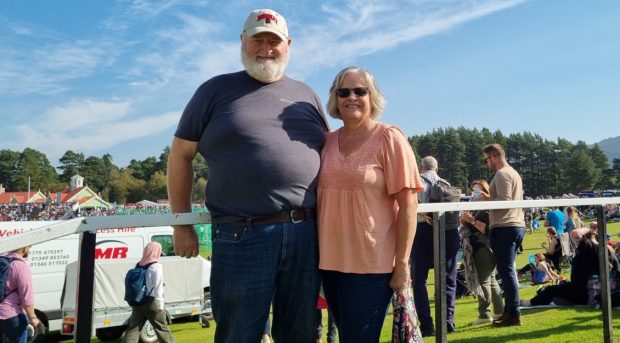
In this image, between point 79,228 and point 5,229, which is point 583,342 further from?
point 5,229

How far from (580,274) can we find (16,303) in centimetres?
726

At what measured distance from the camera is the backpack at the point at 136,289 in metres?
6.70

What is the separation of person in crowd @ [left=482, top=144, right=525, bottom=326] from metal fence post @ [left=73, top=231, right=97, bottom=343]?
14.4 ft

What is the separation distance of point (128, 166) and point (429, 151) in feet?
260

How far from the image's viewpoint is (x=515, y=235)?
5250mm

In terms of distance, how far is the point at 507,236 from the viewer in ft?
17.3

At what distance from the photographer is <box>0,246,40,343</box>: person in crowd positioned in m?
5.23

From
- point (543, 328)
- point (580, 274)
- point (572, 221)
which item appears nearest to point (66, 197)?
point (572, 221)

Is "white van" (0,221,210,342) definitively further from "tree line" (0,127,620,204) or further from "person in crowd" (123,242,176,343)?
"tree line" (0,127,620,204)

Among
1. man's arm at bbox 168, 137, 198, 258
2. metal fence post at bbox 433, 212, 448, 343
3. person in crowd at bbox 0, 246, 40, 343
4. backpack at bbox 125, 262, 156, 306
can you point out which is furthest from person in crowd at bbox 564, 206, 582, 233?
man's arm at bbox 168, 137, 198, 258

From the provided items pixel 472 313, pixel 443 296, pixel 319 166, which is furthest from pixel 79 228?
pixel 472 313

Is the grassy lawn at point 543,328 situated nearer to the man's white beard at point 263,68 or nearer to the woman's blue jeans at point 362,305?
the woman's blue jeans at point 362,305

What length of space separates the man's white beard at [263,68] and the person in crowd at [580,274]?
6.04 meters

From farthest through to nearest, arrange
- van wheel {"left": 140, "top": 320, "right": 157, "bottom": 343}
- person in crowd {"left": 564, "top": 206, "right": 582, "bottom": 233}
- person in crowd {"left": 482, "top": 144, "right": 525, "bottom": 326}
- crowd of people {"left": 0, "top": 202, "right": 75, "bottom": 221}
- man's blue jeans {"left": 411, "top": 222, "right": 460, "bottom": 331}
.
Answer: crowd of people {"left": 0, "top": 202, "right": 75, "bottom": 221}, person in crowd {"left": 564, "top": 206, "right": 582, "bottom": 233}, van wheel {"left": 140, "top": 320, "right": 157, "bottom": 343}, person in crowd {"left": 482, "top": 144, "right": 525, "bottom": 326}, man's blue jeans {"left": 411, "top": 222, "right": 460, "bottom": 331}
